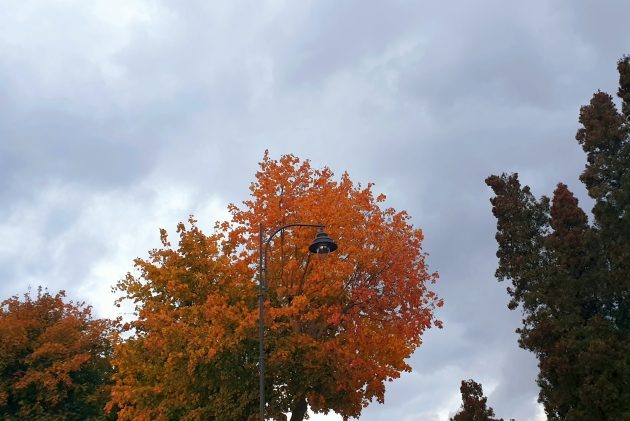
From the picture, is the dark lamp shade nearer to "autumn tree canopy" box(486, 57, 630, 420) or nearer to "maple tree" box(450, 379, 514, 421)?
"autumn tree canopy" box(486, 57, 630, 420)

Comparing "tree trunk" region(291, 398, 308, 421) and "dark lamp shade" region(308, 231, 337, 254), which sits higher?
"dark lamp shade" region(308, 231, 337, 254)

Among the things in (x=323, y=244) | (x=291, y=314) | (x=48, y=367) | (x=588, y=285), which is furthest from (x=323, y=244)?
(x=48, y=367)

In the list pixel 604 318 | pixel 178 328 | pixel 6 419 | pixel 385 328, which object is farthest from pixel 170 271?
→ pixel 604 318

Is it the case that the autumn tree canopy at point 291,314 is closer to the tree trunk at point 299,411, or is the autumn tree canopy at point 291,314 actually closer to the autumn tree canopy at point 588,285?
the tree trunk at point 299,411

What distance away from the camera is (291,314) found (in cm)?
2845

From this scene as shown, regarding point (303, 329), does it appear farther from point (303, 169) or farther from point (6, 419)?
point (6, 419)

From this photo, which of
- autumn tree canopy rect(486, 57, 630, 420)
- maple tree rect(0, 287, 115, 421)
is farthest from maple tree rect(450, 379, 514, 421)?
maple tree rect(0, 287, 115, 421)

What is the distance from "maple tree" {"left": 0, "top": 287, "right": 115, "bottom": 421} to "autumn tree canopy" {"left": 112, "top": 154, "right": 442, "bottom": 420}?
39.4 feet

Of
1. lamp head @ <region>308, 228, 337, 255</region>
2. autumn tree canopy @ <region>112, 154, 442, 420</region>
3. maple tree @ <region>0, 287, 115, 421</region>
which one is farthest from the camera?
maple tree @ <region>0, 287, 115, 421</region>

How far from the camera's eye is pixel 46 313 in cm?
4672

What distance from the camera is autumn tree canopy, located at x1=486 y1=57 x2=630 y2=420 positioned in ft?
102

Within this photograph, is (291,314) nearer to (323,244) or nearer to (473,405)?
(323,244)

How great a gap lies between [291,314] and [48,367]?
22.4m

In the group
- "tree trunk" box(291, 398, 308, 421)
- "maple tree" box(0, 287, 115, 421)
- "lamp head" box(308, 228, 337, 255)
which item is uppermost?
"maple tree" box(0, 287, 115, 421)
